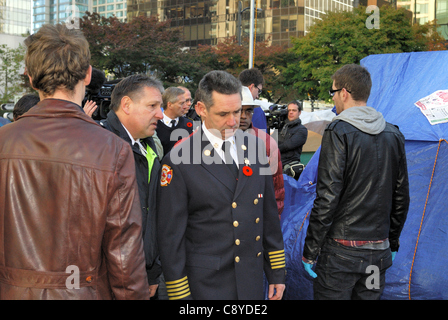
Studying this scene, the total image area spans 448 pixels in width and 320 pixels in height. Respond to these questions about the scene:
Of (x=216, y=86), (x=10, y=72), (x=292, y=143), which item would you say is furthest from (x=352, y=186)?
(x=10, y=72)

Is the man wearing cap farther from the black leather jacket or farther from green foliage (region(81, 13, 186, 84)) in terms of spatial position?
green foliage (region(81, 13, 186, 84))

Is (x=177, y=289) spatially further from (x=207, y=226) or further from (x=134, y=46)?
(x=134, y=46)

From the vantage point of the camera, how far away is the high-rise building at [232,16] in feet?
180

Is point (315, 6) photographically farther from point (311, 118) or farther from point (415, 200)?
point (415, 200)

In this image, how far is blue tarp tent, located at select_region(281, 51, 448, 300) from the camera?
3.94m

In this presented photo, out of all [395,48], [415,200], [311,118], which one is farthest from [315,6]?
[415,200]

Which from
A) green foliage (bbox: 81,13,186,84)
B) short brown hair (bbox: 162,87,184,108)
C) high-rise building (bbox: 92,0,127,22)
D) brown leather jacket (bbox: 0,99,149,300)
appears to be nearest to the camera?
brown leather jacket (bbox: 0,99,149,300)

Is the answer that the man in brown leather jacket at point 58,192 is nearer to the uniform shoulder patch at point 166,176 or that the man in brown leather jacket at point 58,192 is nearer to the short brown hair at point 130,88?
the uniform shoulder patch at point 166,176

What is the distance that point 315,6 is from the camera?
2224 inches

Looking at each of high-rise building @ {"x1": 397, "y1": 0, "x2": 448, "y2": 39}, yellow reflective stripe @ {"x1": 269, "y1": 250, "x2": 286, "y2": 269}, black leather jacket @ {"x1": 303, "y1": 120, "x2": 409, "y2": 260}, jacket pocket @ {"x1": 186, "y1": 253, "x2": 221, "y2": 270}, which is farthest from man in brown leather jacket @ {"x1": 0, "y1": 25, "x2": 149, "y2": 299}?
high-rise building @ {"x1": 397, "y1": 0, "x2": 448, "y2": 39}

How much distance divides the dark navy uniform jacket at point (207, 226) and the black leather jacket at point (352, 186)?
0.61 meters

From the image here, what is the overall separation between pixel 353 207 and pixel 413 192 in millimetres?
1552

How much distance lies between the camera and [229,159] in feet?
8.50

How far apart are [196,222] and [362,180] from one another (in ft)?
4.10
